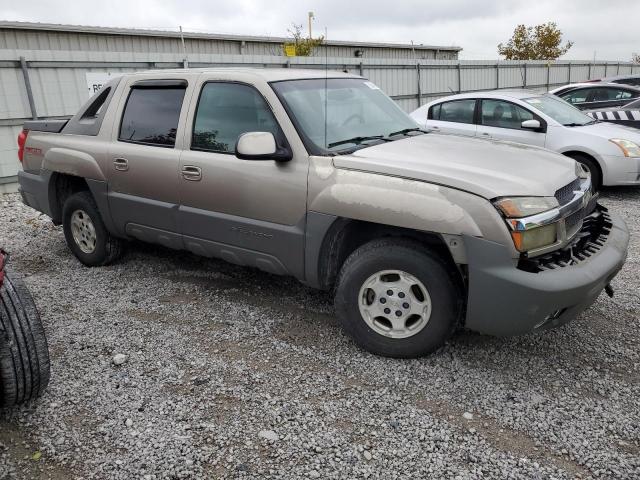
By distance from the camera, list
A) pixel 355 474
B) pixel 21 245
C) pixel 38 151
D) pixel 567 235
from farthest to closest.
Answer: pixel 21 245 → pixel 38 151 → pixel 567 235 → pixel 355 474

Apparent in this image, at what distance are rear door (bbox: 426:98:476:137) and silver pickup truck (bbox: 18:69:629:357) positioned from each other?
13.6ft

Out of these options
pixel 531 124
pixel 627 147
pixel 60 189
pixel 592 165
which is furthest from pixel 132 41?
pixel 627 147

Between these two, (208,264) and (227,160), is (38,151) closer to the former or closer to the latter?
(208,264)

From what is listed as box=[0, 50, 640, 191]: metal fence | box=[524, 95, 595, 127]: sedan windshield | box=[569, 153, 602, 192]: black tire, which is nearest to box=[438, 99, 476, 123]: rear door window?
box=[524, 95, 595, 127]: sedan windshield

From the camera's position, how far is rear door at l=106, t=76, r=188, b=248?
4070mm

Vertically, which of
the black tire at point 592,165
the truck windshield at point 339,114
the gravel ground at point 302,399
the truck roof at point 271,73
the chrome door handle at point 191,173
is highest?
the truck roof at point 271,73

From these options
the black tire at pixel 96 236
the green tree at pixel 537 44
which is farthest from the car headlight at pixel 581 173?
the green tree at pixel 537 44

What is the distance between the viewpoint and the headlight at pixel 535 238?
108 inches

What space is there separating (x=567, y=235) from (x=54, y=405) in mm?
3074

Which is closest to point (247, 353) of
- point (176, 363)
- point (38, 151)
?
point (176, 363)

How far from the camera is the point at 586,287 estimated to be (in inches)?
112

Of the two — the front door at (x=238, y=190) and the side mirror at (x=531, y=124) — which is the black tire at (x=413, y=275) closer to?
the front door at (x=238, y=190)

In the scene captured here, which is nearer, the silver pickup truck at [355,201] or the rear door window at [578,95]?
the silver pickup truck at [355,201]

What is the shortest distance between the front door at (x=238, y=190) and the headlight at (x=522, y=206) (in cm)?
122
